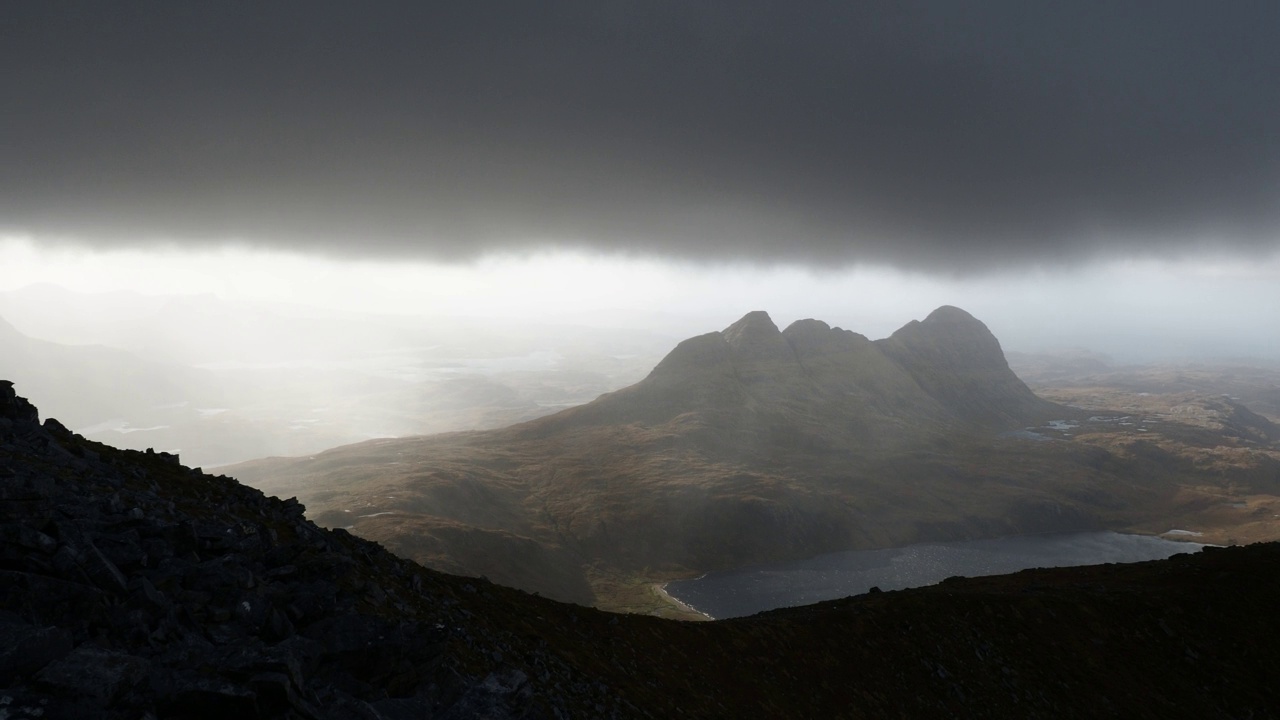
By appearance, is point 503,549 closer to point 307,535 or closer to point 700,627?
point 700,627

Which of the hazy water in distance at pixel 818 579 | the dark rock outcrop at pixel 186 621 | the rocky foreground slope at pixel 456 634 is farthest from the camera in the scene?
the hazy water in distance at pixel 818 579

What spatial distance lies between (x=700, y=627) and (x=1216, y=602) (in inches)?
2077

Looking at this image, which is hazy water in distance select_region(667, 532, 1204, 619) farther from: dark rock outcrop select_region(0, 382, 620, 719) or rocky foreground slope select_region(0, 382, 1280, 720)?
dark rock outcrop select_region(0, 382, 620, 719)

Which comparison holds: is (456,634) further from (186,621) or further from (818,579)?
(818,579)

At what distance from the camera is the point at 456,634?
94.1ft

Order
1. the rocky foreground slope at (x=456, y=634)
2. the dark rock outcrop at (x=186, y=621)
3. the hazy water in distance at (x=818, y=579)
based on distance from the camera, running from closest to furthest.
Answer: the dark rock outcrop at (x=186, y=621) → the rocky foreground slope at (x=456, y=634) → the hazy water in distance at (x=818, y=579)

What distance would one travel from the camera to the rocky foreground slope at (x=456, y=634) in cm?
1451

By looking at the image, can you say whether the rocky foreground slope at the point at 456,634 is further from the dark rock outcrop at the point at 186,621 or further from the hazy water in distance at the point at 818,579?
the hazy water in distance at the point at 818,579

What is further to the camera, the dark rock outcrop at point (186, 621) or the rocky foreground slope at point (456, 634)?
the rocky foreground slope at point (456, 634)

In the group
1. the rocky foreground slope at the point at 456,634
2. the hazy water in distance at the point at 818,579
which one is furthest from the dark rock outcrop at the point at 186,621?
the hazy water in distance at the point at 818,579

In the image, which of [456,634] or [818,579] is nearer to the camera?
[456,634]

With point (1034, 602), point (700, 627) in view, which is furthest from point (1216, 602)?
point (700, 627)

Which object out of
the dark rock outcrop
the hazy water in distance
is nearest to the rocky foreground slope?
the dark rock outcrop

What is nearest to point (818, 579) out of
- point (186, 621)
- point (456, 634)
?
point (456, 634)
